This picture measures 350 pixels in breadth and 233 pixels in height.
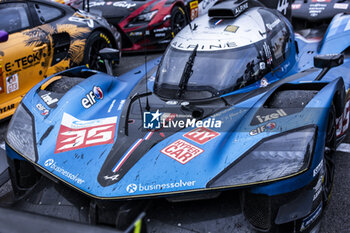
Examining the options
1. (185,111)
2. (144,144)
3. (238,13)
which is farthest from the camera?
(238,13)

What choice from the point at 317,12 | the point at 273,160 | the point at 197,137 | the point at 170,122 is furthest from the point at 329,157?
the point at 317,12

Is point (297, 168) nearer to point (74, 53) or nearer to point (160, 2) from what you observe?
point (74, 53)

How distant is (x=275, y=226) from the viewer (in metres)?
2.41

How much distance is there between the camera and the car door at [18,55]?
477 centimetres

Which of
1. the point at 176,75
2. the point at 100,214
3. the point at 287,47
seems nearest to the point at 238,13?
the point at 287,47

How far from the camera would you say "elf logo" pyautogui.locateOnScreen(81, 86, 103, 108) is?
3.50 meters

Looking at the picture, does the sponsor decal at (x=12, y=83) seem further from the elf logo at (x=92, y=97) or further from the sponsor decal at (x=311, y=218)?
the sponsor decal at (x=311, y=218)

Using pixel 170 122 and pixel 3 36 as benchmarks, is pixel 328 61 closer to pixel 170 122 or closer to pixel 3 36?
pixel 170 122

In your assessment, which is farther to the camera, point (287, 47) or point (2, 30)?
point (2, 30)

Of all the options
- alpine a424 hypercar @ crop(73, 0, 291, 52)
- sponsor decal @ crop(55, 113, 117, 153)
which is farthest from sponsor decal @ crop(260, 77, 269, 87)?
alpine a424 hypercar @ crop(73, 0, 291, 52)

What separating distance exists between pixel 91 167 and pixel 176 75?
A: 1244mm

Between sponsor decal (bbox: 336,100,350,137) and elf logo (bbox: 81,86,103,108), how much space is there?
1928mm

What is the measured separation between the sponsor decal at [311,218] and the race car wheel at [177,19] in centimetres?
502

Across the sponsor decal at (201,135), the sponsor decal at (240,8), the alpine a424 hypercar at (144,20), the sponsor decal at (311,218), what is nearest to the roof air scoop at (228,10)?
the sponsor decal at (240,8)
